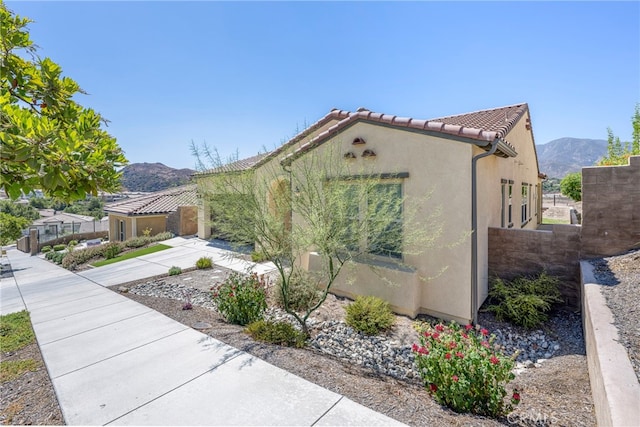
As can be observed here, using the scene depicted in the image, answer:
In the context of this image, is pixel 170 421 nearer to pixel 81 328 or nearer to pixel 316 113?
pixel 81 328

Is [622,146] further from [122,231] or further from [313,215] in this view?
[122,231]

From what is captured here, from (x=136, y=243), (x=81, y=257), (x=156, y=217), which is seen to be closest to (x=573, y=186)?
(x=136, y=243)

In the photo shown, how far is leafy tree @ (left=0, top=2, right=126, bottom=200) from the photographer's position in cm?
264

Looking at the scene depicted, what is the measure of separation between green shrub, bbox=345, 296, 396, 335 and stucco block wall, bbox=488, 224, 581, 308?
4698 millimetres

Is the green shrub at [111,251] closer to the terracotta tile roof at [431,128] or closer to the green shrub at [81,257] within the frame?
the green shrub at [81,257]

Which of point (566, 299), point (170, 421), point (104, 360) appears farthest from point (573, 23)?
point (104, 360)

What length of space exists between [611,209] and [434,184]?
5695mm

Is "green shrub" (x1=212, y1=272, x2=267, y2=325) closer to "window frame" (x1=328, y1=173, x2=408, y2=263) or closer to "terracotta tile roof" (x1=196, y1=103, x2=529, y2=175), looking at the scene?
"window frame" (x1=328, y1=173, x2=408, y2=263)

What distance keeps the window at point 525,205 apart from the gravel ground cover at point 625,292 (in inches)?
327

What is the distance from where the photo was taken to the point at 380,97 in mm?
13250

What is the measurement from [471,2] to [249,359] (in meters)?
12.4

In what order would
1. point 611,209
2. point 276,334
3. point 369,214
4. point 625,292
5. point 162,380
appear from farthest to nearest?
point 611,209 < point 369,214 < point 276,334 < point 625,292 < point 162,380

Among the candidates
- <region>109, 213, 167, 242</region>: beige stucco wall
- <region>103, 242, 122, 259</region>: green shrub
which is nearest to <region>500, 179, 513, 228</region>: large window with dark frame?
<region>103, 242, 122, 259</region>: green shrub

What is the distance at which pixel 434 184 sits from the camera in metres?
9.04
